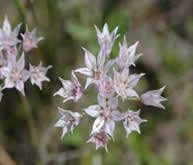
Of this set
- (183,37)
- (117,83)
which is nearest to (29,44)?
(117,83)

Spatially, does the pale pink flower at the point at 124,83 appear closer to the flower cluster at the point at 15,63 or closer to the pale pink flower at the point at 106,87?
the pale pink flower at the point at 106,87

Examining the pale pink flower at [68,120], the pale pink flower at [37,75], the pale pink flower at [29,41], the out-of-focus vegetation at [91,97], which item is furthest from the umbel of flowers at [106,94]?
the out-of-focus vegetation at [91,97]

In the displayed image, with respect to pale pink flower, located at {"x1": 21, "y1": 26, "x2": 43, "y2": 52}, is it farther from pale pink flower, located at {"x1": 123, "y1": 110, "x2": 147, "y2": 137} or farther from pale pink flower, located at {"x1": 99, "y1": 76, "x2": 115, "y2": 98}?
pale pink flower, located at {"x1": 123, "y1": 110, "x2": 147, "y2": 137}

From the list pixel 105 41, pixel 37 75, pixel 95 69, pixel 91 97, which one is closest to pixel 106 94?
pixel 95 69

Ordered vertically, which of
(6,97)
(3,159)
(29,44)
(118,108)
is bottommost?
(3,159)

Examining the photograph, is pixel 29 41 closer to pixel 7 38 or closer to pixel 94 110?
pixel 7 38

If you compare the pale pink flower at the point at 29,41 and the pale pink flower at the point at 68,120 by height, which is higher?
the pale pink flower at the point at 29,41

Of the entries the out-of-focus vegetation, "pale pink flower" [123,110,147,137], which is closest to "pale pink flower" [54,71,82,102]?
"pale pink flower" [123,110,147,137]

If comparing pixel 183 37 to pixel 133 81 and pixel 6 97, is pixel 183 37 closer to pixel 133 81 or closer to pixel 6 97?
pixel 6 97
